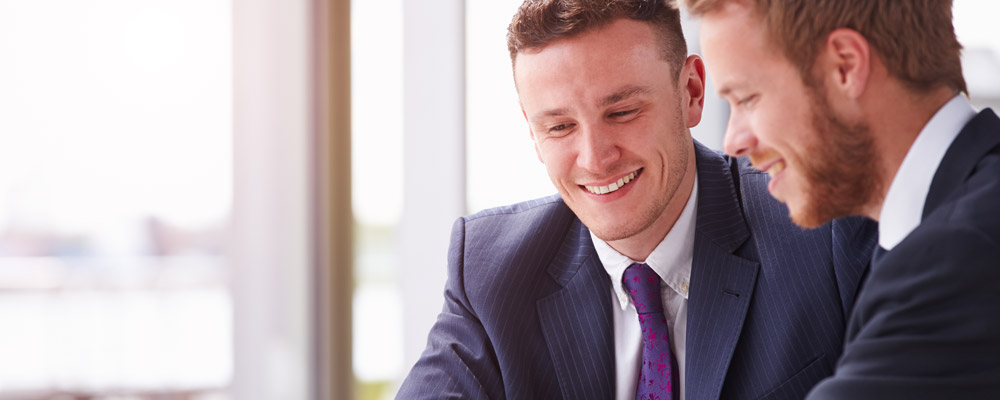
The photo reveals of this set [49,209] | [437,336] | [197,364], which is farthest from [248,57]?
[437,336]

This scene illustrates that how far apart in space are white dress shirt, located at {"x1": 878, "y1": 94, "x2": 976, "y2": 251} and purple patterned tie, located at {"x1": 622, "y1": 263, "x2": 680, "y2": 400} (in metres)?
0.66

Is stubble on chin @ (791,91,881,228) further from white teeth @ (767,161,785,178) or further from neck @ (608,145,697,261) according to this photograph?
neck @ (608,145,697,261)

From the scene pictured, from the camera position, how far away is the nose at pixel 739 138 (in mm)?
1134

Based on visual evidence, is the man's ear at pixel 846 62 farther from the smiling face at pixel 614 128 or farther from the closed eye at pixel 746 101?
the smiling face at pixel 614 128

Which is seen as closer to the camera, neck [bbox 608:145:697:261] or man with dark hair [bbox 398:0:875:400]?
man with dark hair [bbox 398:0:875:400]

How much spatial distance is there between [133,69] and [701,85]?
219 centimetres

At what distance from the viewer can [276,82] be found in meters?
3.49

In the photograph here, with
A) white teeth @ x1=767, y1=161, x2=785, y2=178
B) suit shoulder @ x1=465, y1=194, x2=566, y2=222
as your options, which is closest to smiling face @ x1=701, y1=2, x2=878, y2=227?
white teeth @ x1=767, y1=161, x2=785, y2=178

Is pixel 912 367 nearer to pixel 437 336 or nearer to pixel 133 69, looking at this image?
pixel 437 336

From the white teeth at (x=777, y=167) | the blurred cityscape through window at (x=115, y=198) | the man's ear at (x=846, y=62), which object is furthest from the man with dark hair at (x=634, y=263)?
the blurred cityscape through window at (x=115, y=198)

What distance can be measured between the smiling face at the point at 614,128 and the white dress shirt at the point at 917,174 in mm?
702

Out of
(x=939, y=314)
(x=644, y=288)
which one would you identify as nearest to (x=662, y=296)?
(x=644, y=288)

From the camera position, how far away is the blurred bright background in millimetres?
2873

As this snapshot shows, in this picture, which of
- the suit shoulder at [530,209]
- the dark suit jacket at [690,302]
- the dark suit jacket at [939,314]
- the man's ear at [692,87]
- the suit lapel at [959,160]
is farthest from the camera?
the suit shoulder at [530,209]
